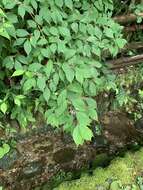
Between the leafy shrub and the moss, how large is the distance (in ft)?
2.99

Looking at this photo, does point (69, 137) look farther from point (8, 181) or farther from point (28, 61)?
point (28, 61)

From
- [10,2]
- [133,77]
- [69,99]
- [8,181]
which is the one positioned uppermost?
[10,2]

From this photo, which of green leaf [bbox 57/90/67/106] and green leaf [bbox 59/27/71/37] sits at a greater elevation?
green leaf [bbox 59/27/71/37]

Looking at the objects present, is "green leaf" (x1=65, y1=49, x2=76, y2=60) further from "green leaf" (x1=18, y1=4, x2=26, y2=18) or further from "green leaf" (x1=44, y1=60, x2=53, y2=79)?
"green leaf" (x1=18, y1=4, x2=26, y2=18)

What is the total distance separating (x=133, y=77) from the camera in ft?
12.9

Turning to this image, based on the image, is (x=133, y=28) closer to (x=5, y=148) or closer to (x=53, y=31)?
(x=53, y=31)

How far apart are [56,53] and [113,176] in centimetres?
146

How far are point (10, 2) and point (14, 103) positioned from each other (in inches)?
35.2

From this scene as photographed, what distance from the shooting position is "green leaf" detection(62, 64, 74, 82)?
2.57 metres

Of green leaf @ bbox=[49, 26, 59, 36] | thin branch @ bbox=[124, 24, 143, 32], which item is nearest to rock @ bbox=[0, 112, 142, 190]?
thin branch @ bbox=[124, 24, 143, 32]

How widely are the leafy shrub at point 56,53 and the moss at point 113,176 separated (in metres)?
0.91

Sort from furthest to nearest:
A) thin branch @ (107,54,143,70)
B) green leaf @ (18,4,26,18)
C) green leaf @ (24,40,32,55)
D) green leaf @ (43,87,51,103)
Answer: thin branch @ (107,54,143,70), green leaf @ (43,87,51,103), green leaf @ (24,40,32,55), green leaf @ (18,4,26,18)

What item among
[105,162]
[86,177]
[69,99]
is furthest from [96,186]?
[69,99]

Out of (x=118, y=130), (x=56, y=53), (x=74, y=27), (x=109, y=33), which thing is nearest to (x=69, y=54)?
(x=56, y=53)
